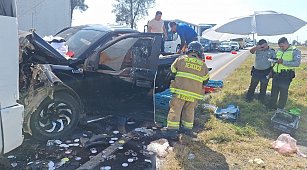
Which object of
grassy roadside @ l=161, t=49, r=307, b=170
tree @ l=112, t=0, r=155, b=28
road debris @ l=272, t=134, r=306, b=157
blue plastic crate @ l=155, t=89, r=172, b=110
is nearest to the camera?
grassy roadside @ l=161, t=49, r=307, b=170

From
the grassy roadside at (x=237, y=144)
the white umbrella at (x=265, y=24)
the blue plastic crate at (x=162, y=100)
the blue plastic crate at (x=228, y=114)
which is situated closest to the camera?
the grassy roadside at (x=237, y=144)

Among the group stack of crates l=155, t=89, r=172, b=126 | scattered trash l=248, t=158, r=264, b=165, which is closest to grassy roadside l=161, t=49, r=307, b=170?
scattered trash l=248, t=158, r=264, b=165

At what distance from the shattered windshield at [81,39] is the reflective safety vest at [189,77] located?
1.70 metres

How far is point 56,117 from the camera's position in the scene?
4.67m

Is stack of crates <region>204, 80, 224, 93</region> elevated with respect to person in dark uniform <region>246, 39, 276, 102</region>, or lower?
lower

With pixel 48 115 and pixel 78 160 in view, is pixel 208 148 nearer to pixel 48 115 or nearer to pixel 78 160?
pixel 78 160

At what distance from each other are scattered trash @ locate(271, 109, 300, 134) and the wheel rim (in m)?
3.79

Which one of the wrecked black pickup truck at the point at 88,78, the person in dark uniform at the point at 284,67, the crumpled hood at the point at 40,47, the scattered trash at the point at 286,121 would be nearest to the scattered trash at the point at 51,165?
the wrecked black pickup truck at the point at 88,78

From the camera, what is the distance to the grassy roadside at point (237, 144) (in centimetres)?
425

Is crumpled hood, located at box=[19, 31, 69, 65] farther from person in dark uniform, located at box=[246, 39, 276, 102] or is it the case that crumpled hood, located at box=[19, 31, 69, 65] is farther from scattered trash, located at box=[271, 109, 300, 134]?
person in dark uniform, located at box=[246, 39, 276, 102]

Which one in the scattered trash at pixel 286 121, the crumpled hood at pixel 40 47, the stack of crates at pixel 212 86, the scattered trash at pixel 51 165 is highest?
the crumpled hood at pixel 40 47

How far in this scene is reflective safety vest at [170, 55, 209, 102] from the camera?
4.76 meters

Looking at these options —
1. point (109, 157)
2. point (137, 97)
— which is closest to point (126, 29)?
point (137, 97)

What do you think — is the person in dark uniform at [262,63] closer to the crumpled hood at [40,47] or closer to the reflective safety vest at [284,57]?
the reflective safety vest at [284,57]
